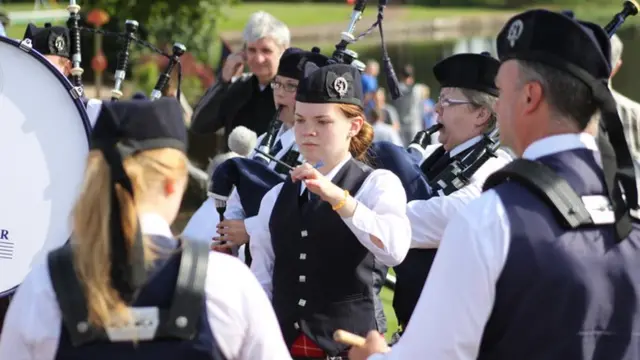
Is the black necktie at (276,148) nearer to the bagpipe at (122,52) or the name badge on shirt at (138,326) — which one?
the bagpipe at (122,52)

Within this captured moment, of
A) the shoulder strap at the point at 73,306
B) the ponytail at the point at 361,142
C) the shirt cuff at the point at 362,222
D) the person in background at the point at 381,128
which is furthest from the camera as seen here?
the person in background at the point at 381,128

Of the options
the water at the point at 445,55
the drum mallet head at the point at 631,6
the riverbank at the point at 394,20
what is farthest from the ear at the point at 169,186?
the riverbank at the point at 394,20

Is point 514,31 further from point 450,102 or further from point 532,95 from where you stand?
point 450,102

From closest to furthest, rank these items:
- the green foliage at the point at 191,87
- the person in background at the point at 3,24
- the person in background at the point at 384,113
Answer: the person in background at the point at 3,24 < the person in background at the point at 384,113 < the green foliage at the point at 191,87

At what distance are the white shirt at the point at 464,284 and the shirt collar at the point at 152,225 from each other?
0.58 meters

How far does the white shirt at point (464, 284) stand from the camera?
237 cm

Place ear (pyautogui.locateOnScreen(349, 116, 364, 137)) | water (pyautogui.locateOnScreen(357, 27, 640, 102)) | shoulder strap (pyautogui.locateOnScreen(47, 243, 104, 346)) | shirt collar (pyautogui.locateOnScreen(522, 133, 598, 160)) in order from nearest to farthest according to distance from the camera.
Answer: shoulder strap (pyautogui.locateOnScreen(47, 243, 104, 346)) < shirt collar (pyautogui.locateOnScreen(522, 133, 598, 160)) < ear (pyautogui.locateOnScreen(349, 116, 364, 137)) < water (pyautogui.locateOnScreen(357, 27, 640, 102))

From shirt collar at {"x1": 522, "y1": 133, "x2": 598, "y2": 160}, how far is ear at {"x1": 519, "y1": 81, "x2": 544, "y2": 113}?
76 mm

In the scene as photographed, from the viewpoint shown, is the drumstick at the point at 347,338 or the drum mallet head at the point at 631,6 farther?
the drum mallet head at the point at 631,6

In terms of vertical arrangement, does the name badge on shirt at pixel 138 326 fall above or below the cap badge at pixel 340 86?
below

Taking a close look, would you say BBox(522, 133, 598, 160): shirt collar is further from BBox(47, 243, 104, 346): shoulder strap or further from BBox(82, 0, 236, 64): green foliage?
BBox(82, 0, 236, 64): green foliage

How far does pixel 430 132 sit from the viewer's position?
495cm

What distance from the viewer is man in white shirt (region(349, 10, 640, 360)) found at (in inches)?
93.8

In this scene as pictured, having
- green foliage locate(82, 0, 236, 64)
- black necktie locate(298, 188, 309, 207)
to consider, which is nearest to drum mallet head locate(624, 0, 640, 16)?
black necktie locate(298, 188, 309, 207)
